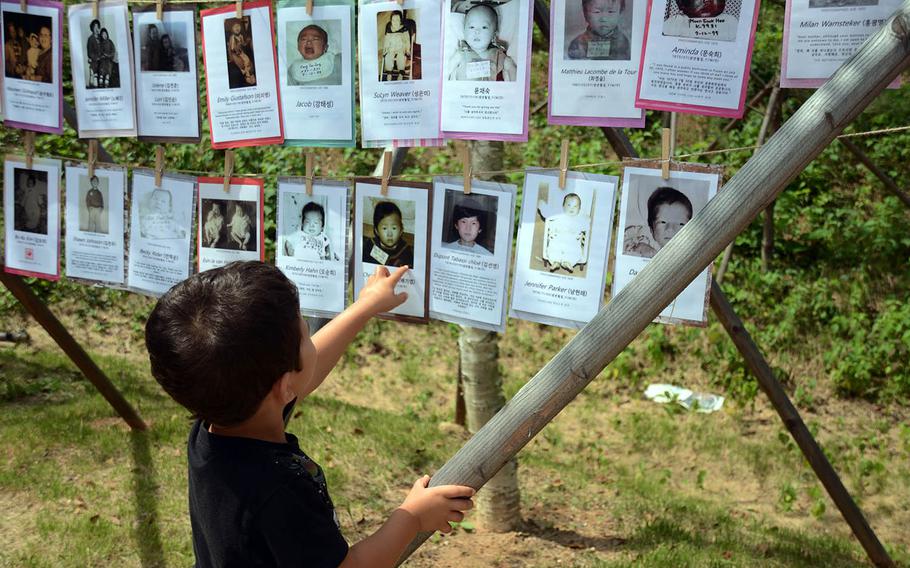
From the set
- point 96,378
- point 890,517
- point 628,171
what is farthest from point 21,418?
point 890,517

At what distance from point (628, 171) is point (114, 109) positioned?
1.77 metres

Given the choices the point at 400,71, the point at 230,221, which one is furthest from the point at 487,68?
the point at 230,221

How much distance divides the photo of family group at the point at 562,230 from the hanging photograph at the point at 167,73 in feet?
4.03

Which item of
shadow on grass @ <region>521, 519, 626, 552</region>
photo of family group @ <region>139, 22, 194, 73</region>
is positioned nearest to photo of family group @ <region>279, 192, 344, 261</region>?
photo of family group @ <region>139, 22, 194, 73</region>

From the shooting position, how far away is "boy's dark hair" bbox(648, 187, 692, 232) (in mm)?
2291

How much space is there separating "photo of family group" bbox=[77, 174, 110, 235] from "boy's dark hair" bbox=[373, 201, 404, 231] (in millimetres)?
1058

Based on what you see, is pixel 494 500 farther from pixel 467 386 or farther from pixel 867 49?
pixel 867 49

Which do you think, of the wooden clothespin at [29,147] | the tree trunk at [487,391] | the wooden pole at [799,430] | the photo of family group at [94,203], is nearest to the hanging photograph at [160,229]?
the photo of family group at [94,203]

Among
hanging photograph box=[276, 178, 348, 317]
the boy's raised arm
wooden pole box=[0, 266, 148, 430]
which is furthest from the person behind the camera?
wooden pole box=[0, 266, 148, 430]

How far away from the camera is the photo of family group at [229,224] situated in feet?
9.23

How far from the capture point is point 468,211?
→ 2508 mm

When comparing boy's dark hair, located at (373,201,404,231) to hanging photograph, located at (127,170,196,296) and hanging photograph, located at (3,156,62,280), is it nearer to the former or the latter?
hanging photograph, located at (127,170,196,296)

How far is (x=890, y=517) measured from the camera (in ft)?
15.5

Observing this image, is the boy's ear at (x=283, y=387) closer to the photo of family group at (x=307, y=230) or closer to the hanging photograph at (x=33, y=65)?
the photo of family group at (x=307, y=230)
